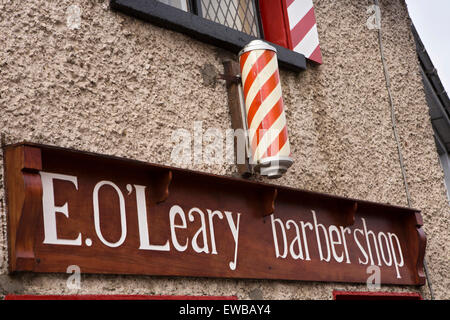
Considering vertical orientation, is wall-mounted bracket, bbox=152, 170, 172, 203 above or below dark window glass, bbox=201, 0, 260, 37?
below

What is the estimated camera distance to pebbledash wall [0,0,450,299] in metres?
2.49

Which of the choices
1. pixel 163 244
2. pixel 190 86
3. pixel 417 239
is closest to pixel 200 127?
pixel 190 86

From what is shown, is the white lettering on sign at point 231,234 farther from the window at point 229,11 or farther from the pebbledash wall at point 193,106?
the window at point 229,11

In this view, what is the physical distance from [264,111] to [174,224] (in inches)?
29.3

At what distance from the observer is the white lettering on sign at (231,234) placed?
2.38 meters

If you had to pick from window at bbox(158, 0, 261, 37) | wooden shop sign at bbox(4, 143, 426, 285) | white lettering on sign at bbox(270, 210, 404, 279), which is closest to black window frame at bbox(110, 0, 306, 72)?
window at bbox(158, 0, 261, 37)

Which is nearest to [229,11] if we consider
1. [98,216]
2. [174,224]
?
[174,224]

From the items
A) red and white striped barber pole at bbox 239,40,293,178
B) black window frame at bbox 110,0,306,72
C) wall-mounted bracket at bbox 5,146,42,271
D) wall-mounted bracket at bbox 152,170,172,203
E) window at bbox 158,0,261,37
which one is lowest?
wall-mounted bracket at bbox 5,146,42,271

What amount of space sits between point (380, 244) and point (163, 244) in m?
1.68

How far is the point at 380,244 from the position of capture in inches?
155

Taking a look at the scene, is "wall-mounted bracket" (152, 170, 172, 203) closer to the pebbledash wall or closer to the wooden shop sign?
the wooden shop sign

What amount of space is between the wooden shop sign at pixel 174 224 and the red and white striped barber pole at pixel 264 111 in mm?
139

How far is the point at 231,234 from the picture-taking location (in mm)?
3012
